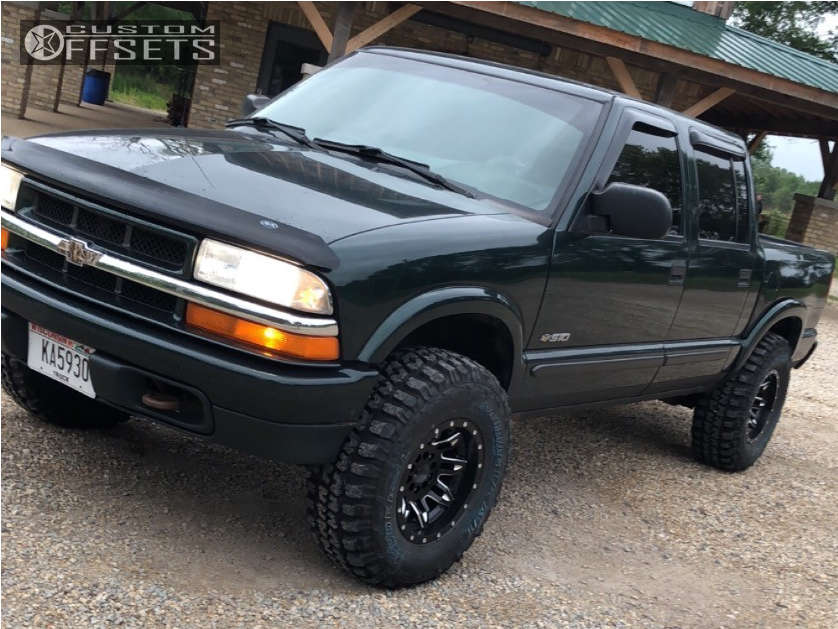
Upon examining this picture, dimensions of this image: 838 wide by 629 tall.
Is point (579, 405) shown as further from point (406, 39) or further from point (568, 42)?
point (406, 39)

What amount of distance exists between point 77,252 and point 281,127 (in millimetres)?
1331

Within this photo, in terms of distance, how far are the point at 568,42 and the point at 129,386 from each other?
11.8 meters

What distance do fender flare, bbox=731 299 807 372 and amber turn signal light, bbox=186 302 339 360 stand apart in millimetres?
3246

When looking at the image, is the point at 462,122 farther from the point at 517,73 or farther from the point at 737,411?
the point at 737,411

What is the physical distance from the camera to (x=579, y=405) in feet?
13.7

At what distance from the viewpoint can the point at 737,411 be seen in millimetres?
5402

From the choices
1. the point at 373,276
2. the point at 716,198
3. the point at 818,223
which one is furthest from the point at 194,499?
the point at 818,223

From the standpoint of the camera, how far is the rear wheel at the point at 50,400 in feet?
12.7

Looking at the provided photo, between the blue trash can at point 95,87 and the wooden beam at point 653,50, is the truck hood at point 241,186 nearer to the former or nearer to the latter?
the wooden beam at point 653,50

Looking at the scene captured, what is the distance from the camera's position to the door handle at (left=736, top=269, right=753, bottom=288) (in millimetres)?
4984

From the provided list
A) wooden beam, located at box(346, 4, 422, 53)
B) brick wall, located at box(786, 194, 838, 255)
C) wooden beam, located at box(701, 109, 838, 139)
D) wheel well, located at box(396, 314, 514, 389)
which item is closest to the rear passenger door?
wheel well, located at box(396, 314, 514, 389)

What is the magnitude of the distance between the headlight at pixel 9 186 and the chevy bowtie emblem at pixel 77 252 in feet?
1.29


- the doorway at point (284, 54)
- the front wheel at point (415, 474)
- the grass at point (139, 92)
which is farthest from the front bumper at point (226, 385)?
the grass at point (139, 92)

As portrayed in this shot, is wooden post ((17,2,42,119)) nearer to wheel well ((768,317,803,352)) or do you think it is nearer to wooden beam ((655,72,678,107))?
wooden beam ((655,72,678,107))
